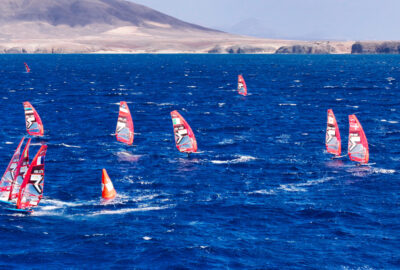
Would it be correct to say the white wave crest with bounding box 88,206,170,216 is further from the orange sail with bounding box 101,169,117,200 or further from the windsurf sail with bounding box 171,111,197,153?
the windsurf sail with bounding box 171,111,197,153

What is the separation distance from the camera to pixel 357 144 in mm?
61656

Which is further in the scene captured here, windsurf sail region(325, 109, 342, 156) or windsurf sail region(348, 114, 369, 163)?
windsurf sail region(325, 109, 342, 156)

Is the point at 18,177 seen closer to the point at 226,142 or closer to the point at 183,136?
the point at 183,136

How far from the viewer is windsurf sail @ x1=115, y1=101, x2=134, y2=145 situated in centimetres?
7081

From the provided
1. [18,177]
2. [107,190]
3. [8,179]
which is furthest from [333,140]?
[8,179]

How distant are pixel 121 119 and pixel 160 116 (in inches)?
1029

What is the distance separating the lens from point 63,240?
4012cm

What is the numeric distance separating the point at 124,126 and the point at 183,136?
9.67 meters

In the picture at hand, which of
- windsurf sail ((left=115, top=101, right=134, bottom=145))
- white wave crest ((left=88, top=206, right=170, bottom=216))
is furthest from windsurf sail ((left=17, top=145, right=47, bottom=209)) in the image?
windsurf sail ((left=115, top=101, right=134, bottom=145))

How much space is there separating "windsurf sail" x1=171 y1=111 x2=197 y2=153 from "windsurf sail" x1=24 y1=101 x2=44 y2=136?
71.0ft

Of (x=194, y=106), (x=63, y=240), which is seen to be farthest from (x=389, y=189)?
(x=194, y=106)

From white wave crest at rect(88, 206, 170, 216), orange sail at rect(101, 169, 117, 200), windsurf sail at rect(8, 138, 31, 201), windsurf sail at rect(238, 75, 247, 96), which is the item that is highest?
windsurf sail at rect(238, 75, 247, 96)

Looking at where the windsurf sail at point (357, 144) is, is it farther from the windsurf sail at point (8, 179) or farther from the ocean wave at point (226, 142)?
the windsurf sail at point (8, 179)

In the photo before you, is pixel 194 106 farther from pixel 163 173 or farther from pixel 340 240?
pixel 340 240
